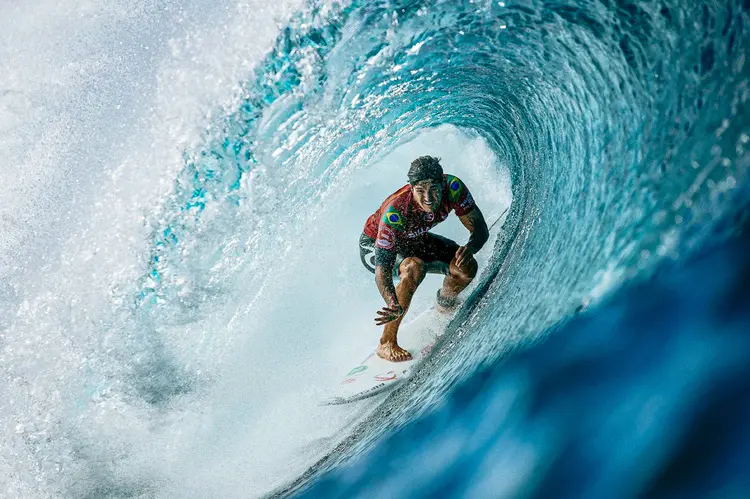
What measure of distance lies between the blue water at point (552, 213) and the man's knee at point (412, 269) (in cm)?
54

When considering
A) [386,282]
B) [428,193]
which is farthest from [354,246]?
[428,193]

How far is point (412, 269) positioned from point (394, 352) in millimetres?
719

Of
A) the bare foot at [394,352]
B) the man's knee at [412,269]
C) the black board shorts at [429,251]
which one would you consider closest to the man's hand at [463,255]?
the black board shorts at [429,251]

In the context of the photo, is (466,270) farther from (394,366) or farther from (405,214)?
(394,366)

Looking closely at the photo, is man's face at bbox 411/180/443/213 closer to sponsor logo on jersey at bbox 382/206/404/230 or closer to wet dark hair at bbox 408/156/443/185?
wet dark hair at bbox 408/156/443/185

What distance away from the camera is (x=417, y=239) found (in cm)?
368

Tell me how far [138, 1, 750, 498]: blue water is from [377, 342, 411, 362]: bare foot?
0.76ft

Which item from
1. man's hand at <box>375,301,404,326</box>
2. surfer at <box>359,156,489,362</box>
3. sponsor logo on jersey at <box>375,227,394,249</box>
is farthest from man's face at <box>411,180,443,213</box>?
man's hand at <box>375,301,404,326</box>

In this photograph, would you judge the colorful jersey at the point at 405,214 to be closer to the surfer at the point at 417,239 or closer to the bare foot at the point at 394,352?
the surfer at the point at 417,239

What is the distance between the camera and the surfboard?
405 cm

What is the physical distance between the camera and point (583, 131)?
321 centimetres

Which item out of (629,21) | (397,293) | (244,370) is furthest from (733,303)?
(244,370)

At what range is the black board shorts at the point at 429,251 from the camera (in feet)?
12.3

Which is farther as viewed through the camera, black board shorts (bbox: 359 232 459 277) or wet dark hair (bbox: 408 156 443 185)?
black board shorts (bbox: 359 232 459 277)
